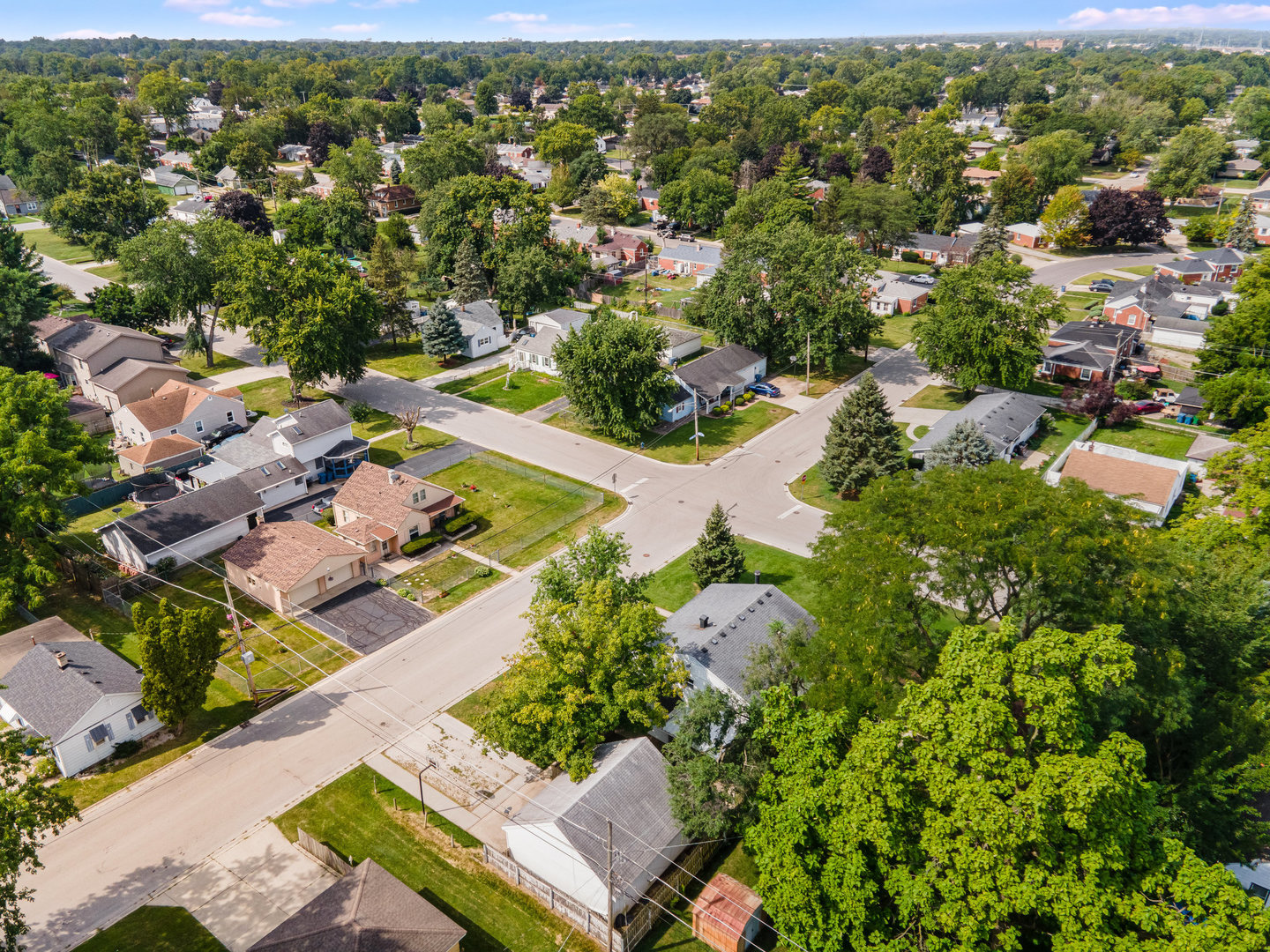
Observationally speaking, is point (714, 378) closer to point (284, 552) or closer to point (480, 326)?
point (480, 326)

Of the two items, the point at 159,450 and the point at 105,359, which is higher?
the point at 105,359

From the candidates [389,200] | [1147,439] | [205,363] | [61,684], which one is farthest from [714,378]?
[389,200]

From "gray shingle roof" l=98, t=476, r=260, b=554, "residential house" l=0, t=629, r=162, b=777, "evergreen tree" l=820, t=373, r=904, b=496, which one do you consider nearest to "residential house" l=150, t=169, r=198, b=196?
"gray shingle roof" l=98, t=476, r=260, b=554

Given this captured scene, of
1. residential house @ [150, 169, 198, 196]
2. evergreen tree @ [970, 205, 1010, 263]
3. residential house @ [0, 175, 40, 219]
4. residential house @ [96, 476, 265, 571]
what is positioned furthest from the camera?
residential house @ [150, 169, 198, 196]

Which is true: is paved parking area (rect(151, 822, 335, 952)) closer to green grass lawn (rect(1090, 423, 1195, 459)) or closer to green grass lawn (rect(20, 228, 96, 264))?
green grass lawn (rect(1090, 423, 1195, 459))

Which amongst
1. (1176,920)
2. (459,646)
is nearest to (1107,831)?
(1176,920)

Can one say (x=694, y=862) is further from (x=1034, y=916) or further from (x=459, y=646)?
(x=459, y=646)
